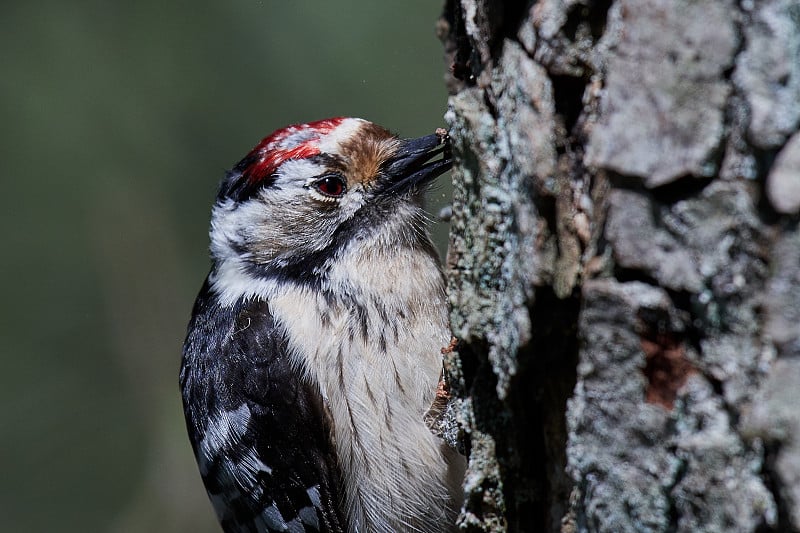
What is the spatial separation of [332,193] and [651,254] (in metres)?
1.83

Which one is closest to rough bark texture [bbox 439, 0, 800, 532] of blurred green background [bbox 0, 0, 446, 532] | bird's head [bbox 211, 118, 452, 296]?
bird's head [bbox 211, 118, 452, 296]

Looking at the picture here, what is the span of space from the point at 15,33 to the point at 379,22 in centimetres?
263

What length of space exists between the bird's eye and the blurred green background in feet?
8.91

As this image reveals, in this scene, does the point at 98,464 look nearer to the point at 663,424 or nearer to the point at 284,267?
the point at 284,267

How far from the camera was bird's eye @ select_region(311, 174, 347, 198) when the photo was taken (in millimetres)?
3066

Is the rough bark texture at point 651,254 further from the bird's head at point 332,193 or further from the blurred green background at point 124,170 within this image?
the blurred green background at point 124,170

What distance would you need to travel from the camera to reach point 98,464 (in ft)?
19.7

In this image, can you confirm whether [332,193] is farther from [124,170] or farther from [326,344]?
[124,170]

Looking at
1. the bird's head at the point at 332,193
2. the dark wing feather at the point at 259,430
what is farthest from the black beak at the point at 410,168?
the dark wing feather at the point at 259,430

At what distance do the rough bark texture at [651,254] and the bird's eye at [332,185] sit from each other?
52.1 inches

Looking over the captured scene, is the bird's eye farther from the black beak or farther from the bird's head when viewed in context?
the black beak

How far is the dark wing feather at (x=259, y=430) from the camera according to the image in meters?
A: 2.77


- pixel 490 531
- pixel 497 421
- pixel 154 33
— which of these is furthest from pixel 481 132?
pixel 154 33

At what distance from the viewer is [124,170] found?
599 centimetres
